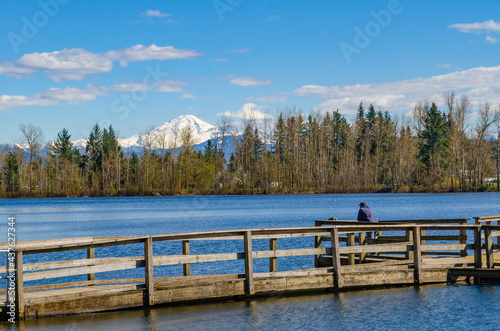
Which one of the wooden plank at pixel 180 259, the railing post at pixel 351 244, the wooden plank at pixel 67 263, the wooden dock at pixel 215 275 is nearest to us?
the wooden dock at pixel 215 275

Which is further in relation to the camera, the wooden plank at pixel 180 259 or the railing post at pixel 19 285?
the wooden plank at pixel 180 259

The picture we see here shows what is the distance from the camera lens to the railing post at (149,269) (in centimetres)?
1377

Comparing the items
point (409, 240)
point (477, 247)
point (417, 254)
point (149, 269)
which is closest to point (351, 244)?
point (409, 240)

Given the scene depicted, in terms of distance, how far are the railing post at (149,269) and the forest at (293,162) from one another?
339 feet

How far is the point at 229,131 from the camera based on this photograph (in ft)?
448

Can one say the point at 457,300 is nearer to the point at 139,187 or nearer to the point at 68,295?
the point at 68,295

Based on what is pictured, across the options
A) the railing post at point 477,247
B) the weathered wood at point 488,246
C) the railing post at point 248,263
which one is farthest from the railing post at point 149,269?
the weathered wood at point 488,246

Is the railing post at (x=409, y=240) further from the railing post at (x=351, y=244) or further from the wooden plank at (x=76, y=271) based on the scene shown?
the wooden plank at (x=76, y=271)

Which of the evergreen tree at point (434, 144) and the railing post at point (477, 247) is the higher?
the evergreen tree at point (434, 144)

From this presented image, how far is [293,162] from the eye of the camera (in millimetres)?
129500

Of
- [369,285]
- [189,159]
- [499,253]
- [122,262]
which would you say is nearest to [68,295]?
[122,262]

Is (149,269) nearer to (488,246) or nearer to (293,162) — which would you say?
(488,246)

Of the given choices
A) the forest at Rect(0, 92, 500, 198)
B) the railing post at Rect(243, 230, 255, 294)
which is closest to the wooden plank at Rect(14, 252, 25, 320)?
the railing post at Rect(243, 230, 255, 294)

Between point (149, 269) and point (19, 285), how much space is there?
2.80 metres
